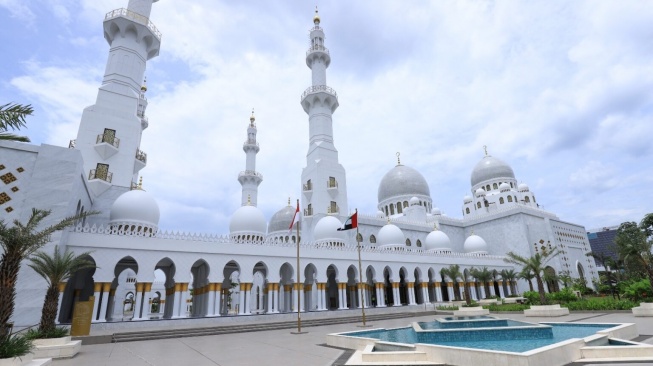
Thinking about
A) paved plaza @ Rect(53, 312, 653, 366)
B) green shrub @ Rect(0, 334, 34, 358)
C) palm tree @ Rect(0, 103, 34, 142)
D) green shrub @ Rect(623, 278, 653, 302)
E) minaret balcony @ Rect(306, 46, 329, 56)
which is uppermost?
minaret balcony @ Rect(306, 46, 329, 56)

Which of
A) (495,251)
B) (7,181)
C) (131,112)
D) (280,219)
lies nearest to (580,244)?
(495,251)

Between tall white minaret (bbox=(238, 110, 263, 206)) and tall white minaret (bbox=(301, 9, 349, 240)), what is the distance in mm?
6859

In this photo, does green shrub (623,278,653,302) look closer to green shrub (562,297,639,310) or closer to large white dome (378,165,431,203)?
green shrub (562,297,639,310)

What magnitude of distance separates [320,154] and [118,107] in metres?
15.5

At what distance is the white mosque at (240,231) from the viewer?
15.6 m

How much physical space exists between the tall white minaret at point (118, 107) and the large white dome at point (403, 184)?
29.0 metres

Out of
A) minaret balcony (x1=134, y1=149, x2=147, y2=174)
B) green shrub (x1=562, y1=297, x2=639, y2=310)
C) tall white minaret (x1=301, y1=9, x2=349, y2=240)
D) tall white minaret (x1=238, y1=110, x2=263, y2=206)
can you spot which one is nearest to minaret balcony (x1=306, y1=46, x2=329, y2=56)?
tall white minaret (x1=301, y1=9, x2=349, y2=240)

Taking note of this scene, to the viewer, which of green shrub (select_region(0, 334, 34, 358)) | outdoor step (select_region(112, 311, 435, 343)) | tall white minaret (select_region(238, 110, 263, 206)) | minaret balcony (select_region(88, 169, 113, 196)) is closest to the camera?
green shrub (select_region(0, 334, 34, 358))

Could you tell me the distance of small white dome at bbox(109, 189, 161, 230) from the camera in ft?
63.3

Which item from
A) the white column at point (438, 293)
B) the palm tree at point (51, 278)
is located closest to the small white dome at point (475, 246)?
the white column at point (438, 293)

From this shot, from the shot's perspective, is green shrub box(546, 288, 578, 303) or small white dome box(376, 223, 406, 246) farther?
small white dome box(376, 223, 406, 246)

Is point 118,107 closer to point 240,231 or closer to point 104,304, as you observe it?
point 240,231

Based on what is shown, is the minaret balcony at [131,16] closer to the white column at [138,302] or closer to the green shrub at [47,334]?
the white column at [138,302]

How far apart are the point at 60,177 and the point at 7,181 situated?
1.71m
